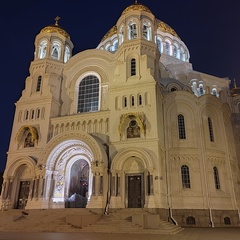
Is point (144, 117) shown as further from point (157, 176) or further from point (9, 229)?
point (9, 229)

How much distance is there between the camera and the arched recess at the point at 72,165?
19750 millimetres

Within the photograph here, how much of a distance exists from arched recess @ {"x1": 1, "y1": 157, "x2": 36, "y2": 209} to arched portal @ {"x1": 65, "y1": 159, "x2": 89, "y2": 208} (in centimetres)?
343

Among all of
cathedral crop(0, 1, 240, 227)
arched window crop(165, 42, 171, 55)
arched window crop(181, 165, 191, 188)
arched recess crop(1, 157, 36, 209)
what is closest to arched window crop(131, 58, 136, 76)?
cathedral crop(0, 1, 240, 227)

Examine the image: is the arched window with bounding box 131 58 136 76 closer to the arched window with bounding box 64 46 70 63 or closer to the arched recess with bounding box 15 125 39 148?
the arched window with bounding box 64 46 70 63

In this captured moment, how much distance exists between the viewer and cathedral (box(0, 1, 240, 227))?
1947 cm

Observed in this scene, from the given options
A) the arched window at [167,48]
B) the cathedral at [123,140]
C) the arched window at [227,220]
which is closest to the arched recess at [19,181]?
the cathedral at [123,140]

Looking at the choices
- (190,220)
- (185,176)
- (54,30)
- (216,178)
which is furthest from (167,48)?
(190,220)

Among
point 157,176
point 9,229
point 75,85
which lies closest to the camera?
point 9,229

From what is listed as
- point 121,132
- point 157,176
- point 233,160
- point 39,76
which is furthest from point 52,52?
point 233,160

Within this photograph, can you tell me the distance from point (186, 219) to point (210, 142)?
683 cm

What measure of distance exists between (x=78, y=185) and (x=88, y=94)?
8.83 metres

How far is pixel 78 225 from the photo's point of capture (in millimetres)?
15133

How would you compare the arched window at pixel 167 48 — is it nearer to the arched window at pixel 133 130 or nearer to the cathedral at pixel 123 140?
the cathedral at pixel 123 140

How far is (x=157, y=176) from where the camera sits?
60.5ft
